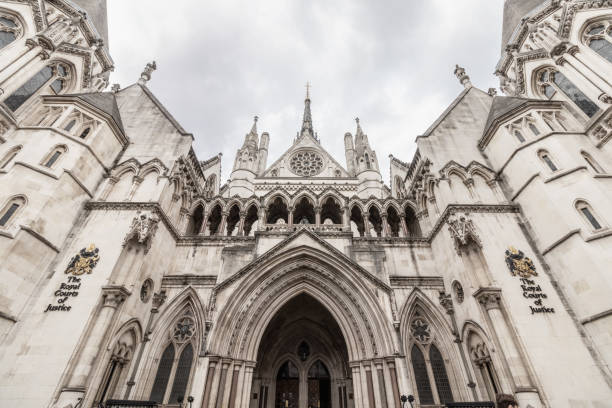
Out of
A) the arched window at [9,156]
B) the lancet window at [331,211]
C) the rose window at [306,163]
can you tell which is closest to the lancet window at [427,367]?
the lancet window at [331,211]

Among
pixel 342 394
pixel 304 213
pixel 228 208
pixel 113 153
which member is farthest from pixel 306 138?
pixel 342 394

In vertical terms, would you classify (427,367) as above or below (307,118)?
below

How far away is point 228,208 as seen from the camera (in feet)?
52.6

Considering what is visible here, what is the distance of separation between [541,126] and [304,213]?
12.5m

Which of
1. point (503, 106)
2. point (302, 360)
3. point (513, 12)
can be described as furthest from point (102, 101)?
point (513, 12)

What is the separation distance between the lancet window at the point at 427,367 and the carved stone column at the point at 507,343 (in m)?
2.79

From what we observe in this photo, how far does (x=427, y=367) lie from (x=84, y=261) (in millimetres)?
13918

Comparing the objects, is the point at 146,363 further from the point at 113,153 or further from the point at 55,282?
the point at 113,153

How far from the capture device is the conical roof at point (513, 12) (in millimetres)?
17141

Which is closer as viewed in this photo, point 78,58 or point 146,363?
point 146,363

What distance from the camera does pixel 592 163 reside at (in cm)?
1105

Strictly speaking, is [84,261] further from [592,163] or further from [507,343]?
[592,163]

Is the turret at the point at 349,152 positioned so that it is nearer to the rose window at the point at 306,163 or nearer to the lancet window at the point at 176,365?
the rose window at the point at 306,163

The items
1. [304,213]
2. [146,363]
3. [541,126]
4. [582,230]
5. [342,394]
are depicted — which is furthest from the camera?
[304,213]
